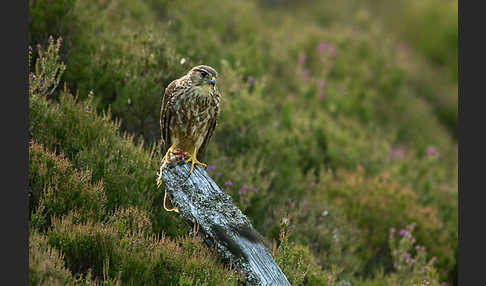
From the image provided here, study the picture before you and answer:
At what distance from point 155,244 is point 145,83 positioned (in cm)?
252

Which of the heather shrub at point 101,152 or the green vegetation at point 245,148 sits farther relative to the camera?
the heather shrub at point 101,152

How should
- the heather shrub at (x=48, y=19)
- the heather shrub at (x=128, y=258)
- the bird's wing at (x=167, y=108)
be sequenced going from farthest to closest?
the heather shrub at (x=48, y=19) < the bird's wing at (x=167, y=108) < the heather shrub at (x=128, y=258)

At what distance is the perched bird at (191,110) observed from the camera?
174 inches

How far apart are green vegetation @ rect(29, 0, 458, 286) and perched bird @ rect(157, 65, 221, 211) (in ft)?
2.06

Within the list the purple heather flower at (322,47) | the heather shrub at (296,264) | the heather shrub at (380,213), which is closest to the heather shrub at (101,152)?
the heather shrub at (296,264)

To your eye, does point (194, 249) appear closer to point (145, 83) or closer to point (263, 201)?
point (263, 201)

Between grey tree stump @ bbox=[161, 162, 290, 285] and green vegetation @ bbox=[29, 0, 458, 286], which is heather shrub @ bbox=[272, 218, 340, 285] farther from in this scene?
grey tree stump @ bbox=[161, 162, 290, 285]

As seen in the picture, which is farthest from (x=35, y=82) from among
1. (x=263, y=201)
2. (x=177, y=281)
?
(x=263, y=201)

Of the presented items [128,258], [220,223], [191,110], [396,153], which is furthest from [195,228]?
[396,153]

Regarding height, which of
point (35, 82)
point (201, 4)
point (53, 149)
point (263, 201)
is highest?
point (201, 4)

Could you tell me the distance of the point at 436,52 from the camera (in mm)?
14953

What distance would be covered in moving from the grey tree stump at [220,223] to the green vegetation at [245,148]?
0.16 meters

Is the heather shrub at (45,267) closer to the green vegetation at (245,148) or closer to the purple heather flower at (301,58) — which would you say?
the green vegetation at (245,148)

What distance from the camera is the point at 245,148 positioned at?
7.00 m
